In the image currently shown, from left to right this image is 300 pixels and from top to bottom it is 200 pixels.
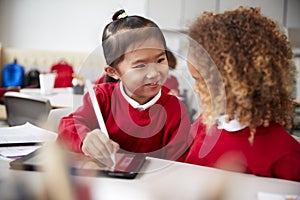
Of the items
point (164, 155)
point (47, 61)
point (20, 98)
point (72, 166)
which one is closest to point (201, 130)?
point (164, 155)

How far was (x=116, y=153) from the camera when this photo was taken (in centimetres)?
48

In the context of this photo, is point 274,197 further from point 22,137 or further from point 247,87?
point 22,137

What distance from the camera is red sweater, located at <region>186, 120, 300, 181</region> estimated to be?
45cm

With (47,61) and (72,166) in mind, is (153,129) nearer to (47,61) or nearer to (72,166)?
(72,166)

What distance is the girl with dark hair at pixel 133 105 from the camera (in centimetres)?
47

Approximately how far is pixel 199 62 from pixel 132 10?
0.17 meters

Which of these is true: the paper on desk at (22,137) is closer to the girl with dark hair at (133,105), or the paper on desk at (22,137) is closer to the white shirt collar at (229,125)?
the girl with dark hair at (133,105)

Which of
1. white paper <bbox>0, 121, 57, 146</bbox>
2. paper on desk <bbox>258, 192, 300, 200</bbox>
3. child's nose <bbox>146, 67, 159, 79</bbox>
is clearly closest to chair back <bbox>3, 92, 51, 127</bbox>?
white paper <bbox>0, 121, 57, 146</bbox>

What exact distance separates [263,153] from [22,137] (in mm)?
374

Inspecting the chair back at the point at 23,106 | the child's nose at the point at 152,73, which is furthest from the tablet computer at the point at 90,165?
the chair back at the point at 23,106

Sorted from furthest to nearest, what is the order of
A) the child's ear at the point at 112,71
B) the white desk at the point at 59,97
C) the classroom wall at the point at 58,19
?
the white desk at the point at 59,97
the classroom wall at the point at 58,19
the child's ear at the point at 112,71

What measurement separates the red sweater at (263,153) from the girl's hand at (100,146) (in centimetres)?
12

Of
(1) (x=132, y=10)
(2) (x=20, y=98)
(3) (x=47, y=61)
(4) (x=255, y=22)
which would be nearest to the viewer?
(4) (x=255, y=22)

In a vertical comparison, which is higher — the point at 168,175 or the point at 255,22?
the point at 255,22
